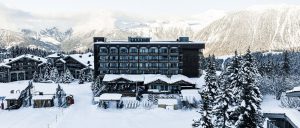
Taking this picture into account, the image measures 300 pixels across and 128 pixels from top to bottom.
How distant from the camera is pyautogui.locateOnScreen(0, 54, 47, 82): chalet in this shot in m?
134

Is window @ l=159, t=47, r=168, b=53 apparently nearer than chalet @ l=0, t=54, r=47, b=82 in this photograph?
Yes

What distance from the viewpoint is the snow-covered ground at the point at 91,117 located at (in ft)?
244

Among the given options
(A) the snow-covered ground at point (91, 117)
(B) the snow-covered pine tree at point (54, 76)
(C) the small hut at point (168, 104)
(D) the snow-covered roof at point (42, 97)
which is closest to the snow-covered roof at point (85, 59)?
(B) the snow-covered pine tree at point (54, 76)

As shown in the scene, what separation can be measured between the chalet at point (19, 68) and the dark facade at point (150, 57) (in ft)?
127

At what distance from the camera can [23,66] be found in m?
140

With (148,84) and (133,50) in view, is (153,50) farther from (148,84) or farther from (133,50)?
(148,84)

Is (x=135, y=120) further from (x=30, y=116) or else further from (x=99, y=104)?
(x=30, y=116)

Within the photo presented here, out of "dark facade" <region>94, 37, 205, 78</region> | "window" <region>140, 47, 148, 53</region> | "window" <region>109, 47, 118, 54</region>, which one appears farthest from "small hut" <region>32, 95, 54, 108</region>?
"window" <region>140, 47, 148, 53</region>

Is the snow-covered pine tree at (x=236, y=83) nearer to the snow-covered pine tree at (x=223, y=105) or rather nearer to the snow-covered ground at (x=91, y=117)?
the snow-covered pine tree at (x=223, y=105)

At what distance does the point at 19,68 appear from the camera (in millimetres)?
139000

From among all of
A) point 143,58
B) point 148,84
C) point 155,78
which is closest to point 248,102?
point 148,84

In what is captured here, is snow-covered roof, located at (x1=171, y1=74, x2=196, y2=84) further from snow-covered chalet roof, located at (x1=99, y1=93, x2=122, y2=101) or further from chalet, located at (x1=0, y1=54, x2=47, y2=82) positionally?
chalet, located at (x1=0, y1=54, x2=47, y2=82)

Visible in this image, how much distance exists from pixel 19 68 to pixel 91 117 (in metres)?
67.9

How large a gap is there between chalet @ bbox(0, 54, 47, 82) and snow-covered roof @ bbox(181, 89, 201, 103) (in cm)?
6647
